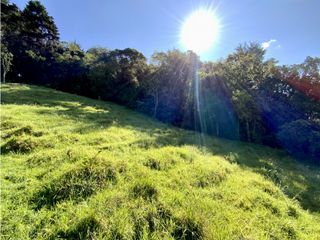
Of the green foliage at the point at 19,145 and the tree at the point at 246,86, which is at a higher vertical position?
the tree at the point at 246,86

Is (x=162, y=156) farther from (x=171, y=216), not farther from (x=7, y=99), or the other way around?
(x=7, y=99)

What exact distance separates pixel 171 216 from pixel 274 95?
19789 millimetres

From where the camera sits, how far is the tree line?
1958 cm

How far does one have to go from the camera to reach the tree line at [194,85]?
64.2 feet

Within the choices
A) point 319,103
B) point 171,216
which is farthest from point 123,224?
point 319,103

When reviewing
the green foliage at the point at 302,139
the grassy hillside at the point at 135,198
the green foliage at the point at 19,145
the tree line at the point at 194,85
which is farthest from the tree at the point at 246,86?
the green foliage at the point at 19,145

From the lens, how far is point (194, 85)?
23219mm

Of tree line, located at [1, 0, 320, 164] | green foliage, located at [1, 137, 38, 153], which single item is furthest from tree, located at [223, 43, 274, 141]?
green foliage, located at [1, 137, 38, 153]

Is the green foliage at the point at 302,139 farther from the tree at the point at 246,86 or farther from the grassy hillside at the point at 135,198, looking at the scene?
the grassy hillside at the point at 135,198

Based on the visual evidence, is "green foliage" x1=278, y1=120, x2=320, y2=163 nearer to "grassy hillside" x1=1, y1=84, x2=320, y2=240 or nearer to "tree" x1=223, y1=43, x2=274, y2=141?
"tree" x1=223, y1=43, x2=274, y2=141

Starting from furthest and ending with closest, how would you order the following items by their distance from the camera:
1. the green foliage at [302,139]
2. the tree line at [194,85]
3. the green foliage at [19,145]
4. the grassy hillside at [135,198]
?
the tree line at [194,85] < the green foliage at [302,139] < the green foliage at [19,145] < the grassy hillside at [135,198]

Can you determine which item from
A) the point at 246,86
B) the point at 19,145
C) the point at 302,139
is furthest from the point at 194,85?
the point at 19,145

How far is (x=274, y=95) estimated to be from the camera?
68.9 ft

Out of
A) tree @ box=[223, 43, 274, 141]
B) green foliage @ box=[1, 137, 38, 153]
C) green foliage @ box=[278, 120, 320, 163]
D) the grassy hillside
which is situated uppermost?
tree @ box=[223, 43, 274, 141]
